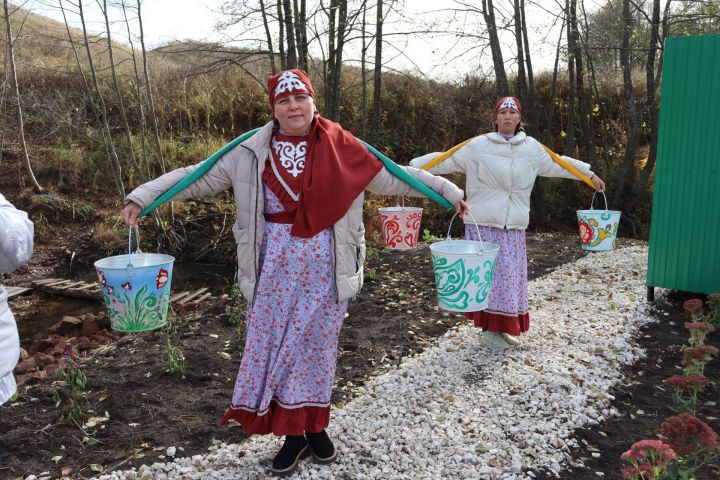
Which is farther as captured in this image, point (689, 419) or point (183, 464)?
point (183, 464)

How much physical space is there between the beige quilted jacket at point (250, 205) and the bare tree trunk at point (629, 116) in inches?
343

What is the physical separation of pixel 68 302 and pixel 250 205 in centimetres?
670

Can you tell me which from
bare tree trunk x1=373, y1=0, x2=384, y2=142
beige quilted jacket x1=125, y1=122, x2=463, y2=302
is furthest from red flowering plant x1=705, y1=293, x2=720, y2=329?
bare tree trunk x1=373, y1=0, x2=384, y2=142

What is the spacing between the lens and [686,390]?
374 centimetres

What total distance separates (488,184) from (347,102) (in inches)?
446

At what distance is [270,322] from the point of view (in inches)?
105

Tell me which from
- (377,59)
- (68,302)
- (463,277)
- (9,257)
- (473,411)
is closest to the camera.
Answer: (9,257)

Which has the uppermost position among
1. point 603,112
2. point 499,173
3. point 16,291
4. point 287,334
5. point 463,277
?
point 603,112

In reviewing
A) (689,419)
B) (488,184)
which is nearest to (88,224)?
(488,184)

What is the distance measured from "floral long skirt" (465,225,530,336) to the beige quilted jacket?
175cm

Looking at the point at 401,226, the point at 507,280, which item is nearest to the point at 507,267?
the point at 507,280

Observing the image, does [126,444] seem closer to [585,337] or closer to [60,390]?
[60,390]

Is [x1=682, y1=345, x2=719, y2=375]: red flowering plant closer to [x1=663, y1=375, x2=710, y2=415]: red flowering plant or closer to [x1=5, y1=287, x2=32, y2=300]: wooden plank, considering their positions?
[x1=663, y1=375, x2=710, y2=415]: red flowering plant

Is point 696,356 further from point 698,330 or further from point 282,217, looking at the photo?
point 282,217
